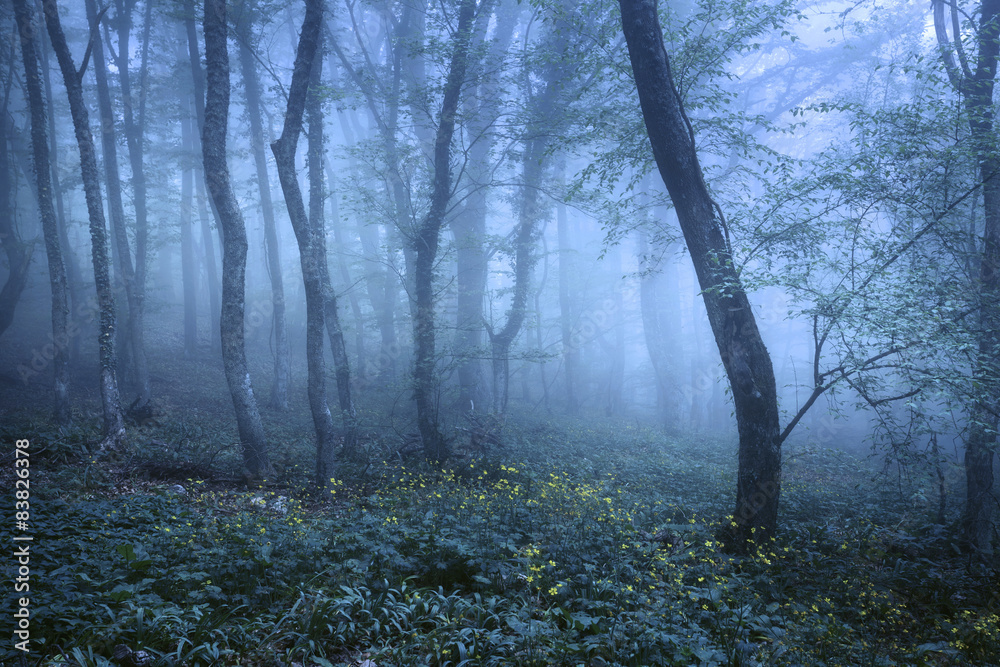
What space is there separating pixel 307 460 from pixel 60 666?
7.27 metres

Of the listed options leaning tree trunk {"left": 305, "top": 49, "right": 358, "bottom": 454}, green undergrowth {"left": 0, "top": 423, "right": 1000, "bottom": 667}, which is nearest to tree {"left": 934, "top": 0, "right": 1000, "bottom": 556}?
green undergrowth {"left": 0, "top": 423, "right": 1000, "bottom": 667}

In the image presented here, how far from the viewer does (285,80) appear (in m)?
28.8

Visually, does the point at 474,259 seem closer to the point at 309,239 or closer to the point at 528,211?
the point at 528,211

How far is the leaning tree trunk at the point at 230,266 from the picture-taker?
29.5ft

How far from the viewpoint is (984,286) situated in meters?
7.14

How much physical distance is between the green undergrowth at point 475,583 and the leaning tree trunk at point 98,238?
1711 millimetres

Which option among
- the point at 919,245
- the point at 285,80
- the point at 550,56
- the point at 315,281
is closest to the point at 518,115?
the point at 550,56

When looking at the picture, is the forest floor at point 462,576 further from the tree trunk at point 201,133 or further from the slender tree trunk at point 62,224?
the slender tree trunk at point 62,224

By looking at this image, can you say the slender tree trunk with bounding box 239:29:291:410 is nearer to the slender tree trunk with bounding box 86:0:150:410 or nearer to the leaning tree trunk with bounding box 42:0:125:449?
the slender tree trunk with bounding box 86:0:150:410

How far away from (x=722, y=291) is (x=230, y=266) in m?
7.79

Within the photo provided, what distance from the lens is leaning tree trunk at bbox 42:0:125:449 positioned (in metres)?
9.67

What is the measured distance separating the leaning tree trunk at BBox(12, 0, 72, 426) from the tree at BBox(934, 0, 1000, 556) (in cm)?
1558

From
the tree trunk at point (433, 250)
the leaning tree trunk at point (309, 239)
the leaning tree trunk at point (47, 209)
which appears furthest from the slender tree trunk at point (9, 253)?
the tree trunk at point (433, 250)

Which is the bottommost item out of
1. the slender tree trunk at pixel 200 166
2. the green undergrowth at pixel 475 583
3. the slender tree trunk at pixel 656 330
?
the green undergrowth at pixel 475 583
